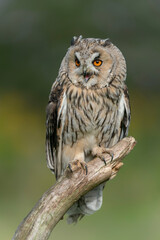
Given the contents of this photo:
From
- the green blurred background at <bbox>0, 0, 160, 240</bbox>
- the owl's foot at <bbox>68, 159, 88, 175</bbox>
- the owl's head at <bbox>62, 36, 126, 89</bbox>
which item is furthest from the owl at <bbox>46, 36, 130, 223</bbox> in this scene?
the green blurred background at <bbox>0, 0, 160, 240</bbox>

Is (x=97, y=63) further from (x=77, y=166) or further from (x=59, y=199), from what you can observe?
(x=59, y=199)

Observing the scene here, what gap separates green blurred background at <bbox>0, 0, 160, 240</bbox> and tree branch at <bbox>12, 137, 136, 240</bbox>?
5.20ft

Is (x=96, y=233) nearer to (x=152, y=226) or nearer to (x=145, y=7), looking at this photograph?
(x=152, y=226)

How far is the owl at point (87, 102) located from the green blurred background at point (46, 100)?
1239mm

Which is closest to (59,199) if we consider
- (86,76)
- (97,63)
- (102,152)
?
(102,152)

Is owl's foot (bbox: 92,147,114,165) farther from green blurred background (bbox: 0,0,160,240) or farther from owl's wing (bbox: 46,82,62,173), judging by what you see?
green blurred background (bbox: 0,0,160,240)

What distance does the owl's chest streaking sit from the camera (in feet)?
9.95

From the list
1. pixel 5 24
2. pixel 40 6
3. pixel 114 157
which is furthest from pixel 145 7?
pixel 114 157

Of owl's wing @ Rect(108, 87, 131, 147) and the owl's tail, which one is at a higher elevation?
owl's wing @ Rect(108, 87, 131, 147)

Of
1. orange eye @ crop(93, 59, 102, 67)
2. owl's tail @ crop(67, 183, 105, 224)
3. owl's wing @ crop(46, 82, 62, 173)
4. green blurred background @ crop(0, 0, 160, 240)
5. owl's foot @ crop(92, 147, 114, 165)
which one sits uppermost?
green blurred background @ crop(0, 0, 160, 240)

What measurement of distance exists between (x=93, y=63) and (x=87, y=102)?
0.23 metres

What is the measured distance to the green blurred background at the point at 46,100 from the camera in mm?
4617

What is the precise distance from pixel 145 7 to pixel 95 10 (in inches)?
35.7

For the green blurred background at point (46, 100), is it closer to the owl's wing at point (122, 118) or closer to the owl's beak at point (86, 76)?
the owl's wing at point (122, 118)
